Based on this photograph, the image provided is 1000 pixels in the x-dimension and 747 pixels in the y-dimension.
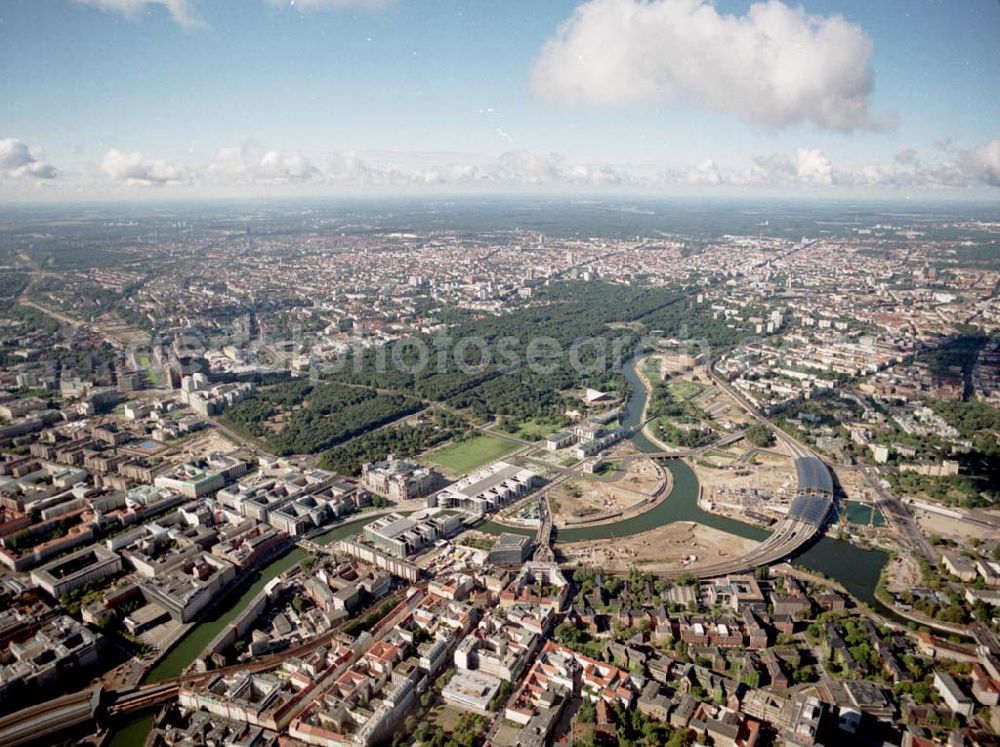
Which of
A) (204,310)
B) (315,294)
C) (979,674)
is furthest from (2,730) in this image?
(315,294)

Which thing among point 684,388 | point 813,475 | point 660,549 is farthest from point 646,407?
point 660,549

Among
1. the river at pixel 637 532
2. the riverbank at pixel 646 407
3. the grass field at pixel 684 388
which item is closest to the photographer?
the river at pixel 637 532

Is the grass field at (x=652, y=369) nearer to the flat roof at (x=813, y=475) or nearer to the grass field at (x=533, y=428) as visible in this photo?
the grass field at (x=533, y=428)

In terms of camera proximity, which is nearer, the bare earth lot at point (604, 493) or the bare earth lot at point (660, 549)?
the bare earth lot at point (660, 549)

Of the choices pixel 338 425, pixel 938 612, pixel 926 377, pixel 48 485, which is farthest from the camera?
pixel 926 377

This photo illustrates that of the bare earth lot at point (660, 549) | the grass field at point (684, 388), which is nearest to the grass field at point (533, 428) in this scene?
the grass field at point (684, 388)

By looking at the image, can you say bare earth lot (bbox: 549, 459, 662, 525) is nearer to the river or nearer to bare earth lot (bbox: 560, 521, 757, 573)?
the river

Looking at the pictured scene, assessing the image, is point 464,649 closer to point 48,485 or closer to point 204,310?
point 48,485

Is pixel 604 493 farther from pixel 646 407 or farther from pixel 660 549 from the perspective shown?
pixel 646 407

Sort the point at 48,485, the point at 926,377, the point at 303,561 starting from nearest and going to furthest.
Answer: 1. the point at 303,561
2. the point at 48,485
3. the point at 926,377
